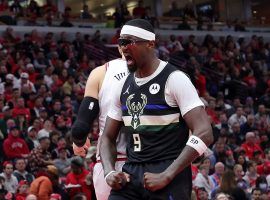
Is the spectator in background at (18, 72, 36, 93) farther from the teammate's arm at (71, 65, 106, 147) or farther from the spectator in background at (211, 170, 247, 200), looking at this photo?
the teammate's arm at (71, 65, 106, 147)

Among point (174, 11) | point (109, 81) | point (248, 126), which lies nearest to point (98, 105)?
point (109, 81)

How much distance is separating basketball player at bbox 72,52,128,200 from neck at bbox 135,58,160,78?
934 mm

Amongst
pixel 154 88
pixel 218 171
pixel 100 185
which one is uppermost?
pixel 154 88

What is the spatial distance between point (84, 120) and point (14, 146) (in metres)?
8.96

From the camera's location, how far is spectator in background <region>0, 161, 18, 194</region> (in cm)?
1262

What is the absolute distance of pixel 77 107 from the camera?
18312mm

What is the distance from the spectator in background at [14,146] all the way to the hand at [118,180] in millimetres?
9990

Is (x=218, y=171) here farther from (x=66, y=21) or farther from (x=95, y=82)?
(x=66, y=21)

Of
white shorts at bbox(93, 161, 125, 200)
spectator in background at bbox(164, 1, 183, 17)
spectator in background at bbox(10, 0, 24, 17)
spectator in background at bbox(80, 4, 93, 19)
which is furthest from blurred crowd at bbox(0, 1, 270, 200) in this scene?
white shorts at bbox(93, 161, 125, 200)

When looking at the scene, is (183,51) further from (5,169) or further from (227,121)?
(5,169)

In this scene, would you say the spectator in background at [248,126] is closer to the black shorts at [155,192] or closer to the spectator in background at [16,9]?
the spectator in background at [16,9]

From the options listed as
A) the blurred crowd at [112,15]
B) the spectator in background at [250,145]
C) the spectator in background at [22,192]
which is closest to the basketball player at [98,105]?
the spectator in background at [22,192]

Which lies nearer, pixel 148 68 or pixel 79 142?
pixel 148 68

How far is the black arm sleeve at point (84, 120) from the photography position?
5836 mm
